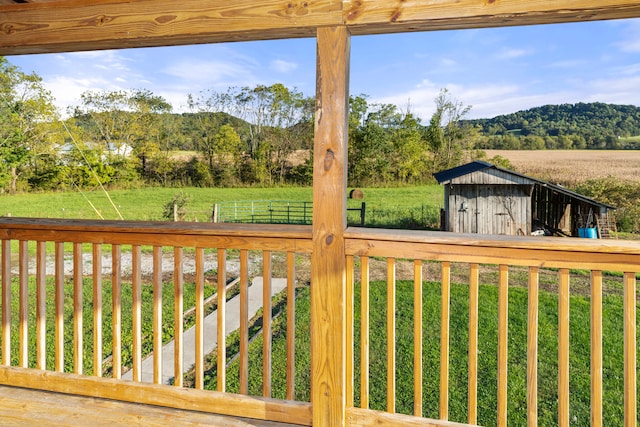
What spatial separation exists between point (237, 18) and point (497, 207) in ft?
8.94

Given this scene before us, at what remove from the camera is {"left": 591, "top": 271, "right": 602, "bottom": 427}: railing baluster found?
133 cm

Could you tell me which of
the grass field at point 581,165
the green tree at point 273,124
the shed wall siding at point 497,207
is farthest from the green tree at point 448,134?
the green tree at point 273,124

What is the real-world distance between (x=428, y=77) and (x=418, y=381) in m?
3.33

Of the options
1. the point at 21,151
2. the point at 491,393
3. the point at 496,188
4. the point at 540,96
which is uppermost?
the point at 540,96

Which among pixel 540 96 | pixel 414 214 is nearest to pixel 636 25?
pixel 540 96

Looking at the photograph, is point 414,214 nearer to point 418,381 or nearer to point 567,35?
point 567,35

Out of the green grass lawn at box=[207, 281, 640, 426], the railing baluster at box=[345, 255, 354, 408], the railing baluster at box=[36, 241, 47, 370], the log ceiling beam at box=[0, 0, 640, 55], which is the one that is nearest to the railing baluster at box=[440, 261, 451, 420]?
the railing baluster at box=[345, 255, 354, 408]

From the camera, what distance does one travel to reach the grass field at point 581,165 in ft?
10.6

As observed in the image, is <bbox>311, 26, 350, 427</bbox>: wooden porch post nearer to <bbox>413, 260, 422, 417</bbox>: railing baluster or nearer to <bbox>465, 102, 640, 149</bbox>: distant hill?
<bbox>413, 260, 422, 417</bbox>: railing baluster

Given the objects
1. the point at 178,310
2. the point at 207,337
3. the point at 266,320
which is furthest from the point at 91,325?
the point at 266,320

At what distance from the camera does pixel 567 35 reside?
144 inches

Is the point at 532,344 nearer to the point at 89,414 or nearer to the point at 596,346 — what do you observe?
the point at 596,346

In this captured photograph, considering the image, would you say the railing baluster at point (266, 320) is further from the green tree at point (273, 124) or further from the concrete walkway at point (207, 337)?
the green tree at point (273, 124)

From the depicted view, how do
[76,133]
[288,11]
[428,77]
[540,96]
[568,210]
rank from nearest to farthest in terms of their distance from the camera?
[288,11] < [568,210] < [540,96] < [428,77] < [76,133]
